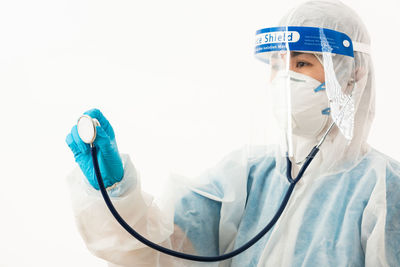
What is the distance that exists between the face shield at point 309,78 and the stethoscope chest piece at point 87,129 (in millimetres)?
486

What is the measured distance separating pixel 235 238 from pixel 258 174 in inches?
7.7

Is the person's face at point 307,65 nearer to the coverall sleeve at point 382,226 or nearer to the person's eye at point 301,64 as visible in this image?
the person's eye at point 301,64

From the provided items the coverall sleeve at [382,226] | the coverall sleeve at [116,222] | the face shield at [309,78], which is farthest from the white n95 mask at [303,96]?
the coverall sleeve at [116,222]

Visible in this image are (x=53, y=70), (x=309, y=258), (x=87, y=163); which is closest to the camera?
(x=87, y=163)

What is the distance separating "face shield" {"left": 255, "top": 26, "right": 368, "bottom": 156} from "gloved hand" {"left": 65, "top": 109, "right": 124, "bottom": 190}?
44 centimetres

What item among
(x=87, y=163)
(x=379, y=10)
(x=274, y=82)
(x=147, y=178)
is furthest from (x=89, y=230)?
(x=379, y=10)

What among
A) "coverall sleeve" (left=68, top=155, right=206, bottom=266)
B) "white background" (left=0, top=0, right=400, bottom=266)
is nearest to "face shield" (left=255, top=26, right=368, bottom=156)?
"white background" (left=0, top=0, right=400, bottom=266)

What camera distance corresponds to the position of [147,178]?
4.32ft

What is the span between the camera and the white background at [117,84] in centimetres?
128

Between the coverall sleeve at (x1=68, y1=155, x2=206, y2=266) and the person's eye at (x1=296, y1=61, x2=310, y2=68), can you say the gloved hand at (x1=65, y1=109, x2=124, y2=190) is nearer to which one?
the coverall sleeve at (x1=68, y1=155, x2=206, y2=266)

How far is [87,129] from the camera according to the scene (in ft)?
2.98

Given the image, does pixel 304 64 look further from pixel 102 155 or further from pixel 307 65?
pixel 102 155

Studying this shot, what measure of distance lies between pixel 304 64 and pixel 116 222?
629 millimetres

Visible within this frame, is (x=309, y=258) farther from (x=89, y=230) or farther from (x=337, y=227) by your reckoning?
(x=89, y=230)
